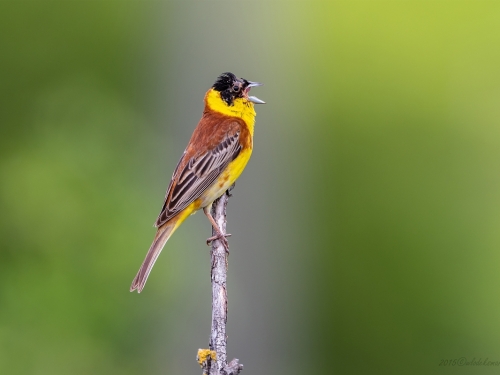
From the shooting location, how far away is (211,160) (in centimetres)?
557

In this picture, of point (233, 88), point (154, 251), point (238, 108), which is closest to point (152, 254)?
point (154, 251)

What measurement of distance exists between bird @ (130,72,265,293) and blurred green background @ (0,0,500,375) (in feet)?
4.32

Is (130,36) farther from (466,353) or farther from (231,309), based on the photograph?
(466,353)

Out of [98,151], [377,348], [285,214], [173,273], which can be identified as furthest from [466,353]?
[98,151]

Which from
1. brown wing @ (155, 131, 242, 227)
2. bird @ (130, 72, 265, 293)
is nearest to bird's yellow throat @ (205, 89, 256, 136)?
bird @ (130, 72, 265, 293)

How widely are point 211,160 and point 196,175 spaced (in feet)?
0.63

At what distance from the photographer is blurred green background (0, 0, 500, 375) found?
670 centimetres

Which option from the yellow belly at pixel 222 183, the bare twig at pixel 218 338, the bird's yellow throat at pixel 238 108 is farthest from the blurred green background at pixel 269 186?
the bare twig at pixel 218 338

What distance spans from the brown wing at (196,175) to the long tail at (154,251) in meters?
0.07

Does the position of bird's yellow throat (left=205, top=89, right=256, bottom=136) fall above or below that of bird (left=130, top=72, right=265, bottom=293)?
above

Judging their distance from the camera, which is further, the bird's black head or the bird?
the bird's black head

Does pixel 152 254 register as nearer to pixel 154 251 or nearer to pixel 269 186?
pixel 154 251

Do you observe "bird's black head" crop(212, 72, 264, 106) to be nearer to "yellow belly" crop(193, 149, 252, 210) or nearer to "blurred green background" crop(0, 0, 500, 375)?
"yellow belly" crop(193, 149, 252, 210)

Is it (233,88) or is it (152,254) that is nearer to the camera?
(152,254)
